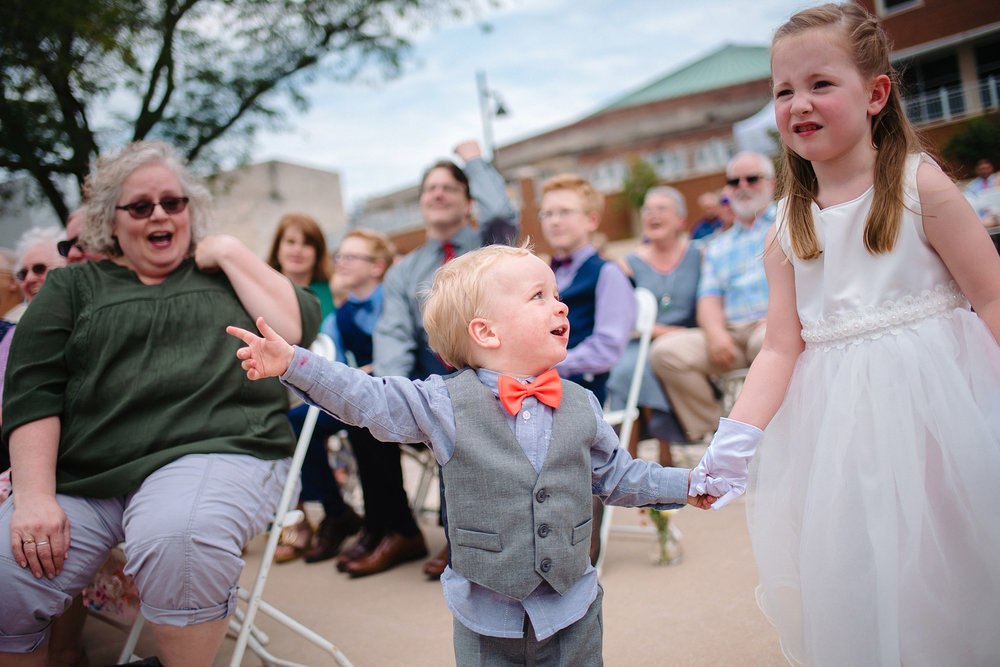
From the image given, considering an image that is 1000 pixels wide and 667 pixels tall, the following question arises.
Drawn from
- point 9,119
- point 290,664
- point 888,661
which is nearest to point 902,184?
point 888,661

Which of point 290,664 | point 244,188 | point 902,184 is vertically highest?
point 244,188

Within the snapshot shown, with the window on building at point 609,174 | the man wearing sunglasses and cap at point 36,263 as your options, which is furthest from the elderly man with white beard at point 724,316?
the window on building at point 609,174

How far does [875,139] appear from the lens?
1.78m

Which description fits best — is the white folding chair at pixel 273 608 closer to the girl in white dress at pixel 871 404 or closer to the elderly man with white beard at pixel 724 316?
the girl in white dress at pixel 871 404

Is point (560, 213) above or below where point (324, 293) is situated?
above

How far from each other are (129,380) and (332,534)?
202cm

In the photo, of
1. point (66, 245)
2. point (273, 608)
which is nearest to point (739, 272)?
point (273, 608)

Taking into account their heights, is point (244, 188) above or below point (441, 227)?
above

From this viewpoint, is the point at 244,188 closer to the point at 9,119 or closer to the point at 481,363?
the point at 9,119

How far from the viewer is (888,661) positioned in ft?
4.92

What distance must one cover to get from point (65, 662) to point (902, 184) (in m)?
2.96

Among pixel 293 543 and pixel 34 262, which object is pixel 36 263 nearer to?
pixel 34 262

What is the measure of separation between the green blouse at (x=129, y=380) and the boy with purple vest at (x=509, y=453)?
848 millimetres

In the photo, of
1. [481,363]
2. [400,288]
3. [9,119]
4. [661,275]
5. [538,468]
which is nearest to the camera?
[538,468]
